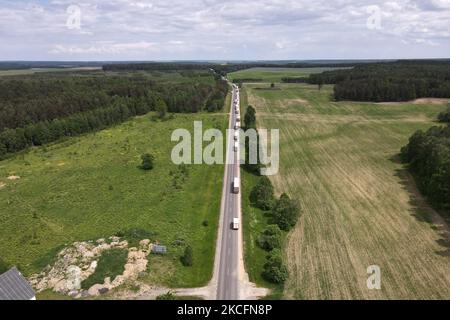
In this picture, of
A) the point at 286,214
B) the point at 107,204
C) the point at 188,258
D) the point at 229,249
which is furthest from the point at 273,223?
the point at 107,204

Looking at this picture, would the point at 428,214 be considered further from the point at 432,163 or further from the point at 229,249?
the point at 229,249

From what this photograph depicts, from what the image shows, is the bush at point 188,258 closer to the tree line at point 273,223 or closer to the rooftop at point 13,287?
the tree line at point 273,223

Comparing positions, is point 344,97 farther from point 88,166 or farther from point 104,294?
point 104,294

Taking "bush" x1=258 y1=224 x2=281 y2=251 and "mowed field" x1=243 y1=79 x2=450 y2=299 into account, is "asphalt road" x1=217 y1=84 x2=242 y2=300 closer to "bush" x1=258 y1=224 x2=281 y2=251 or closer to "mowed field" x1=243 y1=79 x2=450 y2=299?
"mowed field" x1=243 y1=79 x2=450 y2=299

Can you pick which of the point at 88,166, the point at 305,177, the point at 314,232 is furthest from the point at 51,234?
the point at 305,177

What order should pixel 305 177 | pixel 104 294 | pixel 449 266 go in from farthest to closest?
pixel 305 177 < pixel 449 266 < pixel 104 294

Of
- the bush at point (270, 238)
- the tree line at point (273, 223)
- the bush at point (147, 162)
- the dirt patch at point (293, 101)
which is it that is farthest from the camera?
the dirt patch at point (293, 101)

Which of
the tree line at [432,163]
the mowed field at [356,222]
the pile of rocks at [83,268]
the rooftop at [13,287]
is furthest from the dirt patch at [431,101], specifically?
the rooftop at [13,287]
